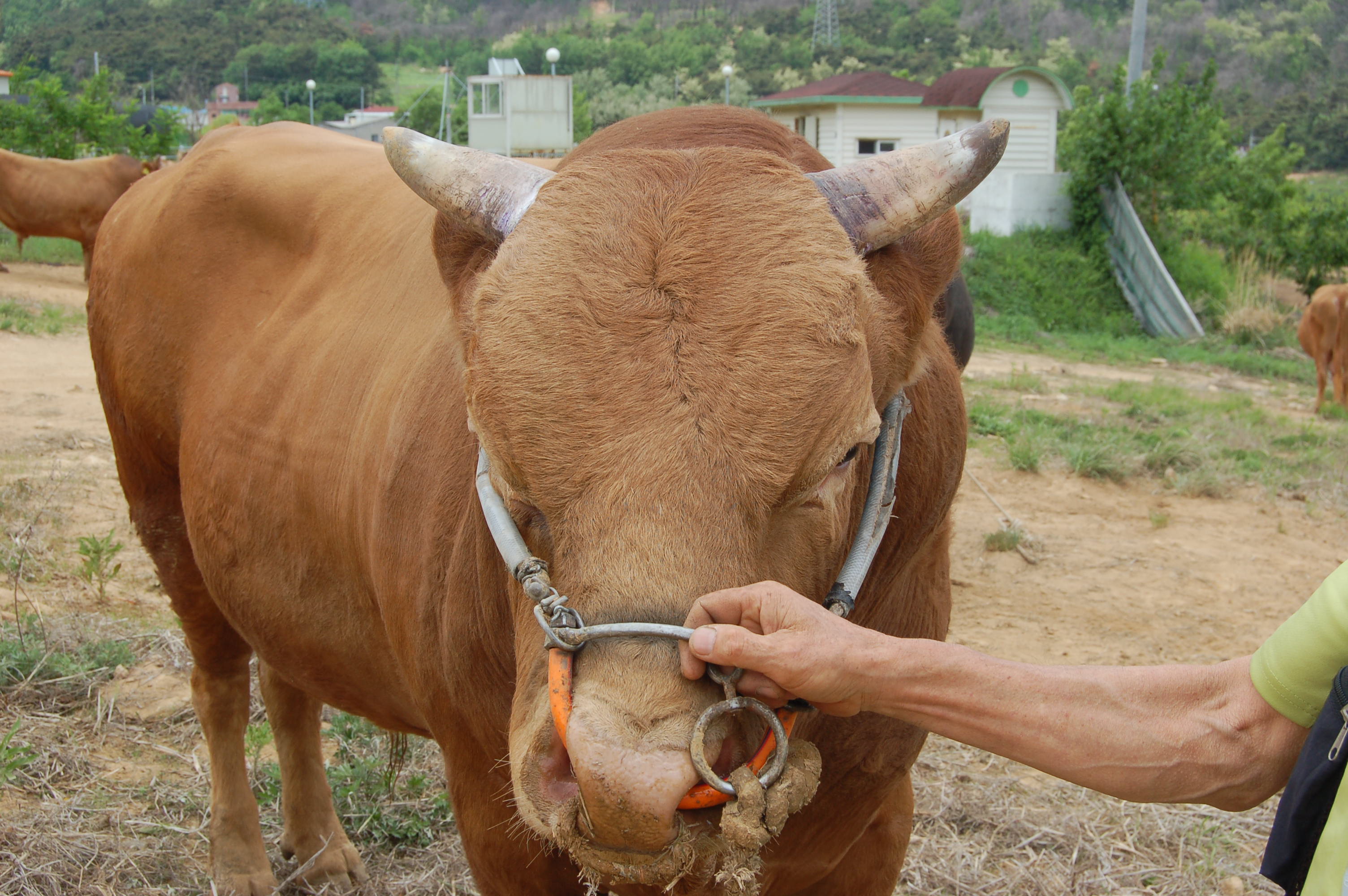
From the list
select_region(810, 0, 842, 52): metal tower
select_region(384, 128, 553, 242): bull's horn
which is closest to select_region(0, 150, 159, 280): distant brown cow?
select_region(384, 128, 553, 242): bull's horn

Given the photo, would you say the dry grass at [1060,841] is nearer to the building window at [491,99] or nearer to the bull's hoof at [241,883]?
the bull's hoof at [241,883]

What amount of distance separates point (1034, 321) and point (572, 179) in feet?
60.5

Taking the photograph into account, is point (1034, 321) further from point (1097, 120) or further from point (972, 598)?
point (972, 598)

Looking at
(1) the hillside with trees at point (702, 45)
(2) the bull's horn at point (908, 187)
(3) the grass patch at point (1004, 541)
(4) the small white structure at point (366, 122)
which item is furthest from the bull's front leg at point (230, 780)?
(4) the small white structure at point (366, 122)

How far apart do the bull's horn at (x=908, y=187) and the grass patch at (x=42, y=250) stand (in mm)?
19377

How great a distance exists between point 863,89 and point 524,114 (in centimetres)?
1097

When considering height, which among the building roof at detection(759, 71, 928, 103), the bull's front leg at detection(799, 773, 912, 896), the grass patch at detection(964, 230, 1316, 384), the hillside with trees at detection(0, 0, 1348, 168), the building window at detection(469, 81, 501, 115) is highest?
the hillside with trees at detection(0, 0, 1348, 168)

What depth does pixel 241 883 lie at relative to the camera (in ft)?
12.4

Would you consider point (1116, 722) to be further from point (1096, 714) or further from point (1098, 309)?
point (1098, 309)

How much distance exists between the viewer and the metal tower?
88.2 meters

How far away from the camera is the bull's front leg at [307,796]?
12.6 ft

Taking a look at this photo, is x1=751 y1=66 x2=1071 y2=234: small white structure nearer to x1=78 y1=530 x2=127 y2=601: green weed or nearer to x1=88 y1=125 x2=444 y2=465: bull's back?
x1=78 y1=530 x2=127 y2=601: green weed

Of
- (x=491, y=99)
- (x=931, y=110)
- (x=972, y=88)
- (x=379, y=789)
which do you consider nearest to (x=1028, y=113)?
(x=972, y=88)

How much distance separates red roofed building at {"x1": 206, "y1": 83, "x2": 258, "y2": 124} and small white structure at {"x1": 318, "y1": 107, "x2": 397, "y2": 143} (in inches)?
271
